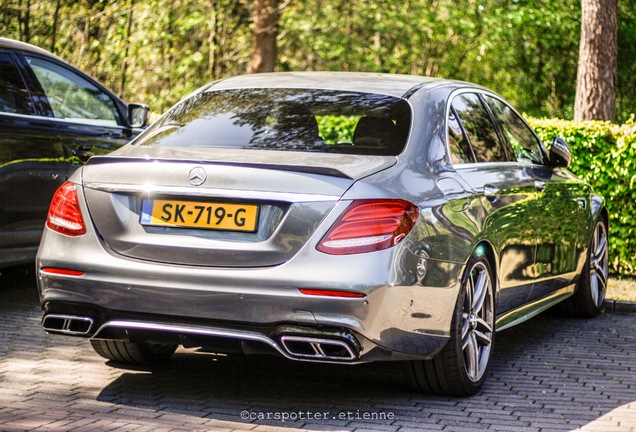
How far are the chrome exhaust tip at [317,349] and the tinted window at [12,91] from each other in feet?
12.1

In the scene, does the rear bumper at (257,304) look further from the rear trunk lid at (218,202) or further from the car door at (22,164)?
the car door at (22,164)

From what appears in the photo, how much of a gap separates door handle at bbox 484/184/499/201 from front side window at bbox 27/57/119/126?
A: 3.69 metres

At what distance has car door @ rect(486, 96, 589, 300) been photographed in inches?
264

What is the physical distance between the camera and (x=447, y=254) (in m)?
5.04

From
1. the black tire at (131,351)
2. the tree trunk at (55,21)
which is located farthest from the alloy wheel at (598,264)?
the tree trunk at (55,21)

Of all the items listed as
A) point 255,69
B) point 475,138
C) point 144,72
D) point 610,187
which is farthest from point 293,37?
point 475,138

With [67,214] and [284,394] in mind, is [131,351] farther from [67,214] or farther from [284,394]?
[67,214]

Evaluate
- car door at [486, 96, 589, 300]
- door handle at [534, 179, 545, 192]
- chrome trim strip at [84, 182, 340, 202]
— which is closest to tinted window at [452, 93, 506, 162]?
car door at [486, 96, 589, 300]

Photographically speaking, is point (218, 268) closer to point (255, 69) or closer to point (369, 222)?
point (369, 222)

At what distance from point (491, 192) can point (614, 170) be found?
15.2 ft

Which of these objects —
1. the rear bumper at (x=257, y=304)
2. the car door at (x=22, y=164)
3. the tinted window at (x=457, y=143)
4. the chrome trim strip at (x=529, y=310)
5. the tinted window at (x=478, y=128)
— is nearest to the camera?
the rear bumper at (x=257, y=304)

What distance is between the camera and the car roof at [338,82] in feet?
18.6

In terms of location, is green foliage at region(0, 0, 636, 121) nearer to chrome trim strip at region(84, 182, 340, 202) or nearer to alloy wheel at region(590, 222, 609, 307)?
alloy wheel at region(590, 222, 609, 307)

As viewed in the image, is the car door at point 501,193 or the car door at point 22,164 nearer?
the car door at point 501,193
